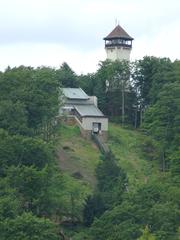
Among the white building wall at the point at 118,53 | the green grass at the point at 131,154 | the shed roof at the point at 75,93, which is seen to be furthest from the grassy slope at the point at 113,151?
the white building wall at the point at 118,53

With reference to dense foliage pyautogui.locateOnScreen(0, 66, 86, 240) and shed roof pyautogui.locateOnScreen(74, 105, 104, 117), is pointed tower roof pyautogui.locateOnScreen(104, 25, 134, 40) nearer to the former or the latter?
shed roof pyautogui.locateOnScreen(74, 105, 104, 117)

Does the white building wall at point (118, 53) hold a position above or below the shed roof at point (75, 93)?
above

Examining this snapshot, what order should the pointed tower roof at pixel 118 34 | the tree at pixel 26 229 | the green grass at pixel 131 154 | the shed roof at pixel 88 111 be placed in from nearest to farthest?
the tree at pixel 26 229 < the green grass at pixel 131 154 < the shed roof at pixel 88 111 < the pointed tower roof at pixel 118 34

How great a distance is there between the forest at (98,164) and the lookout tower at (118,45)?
4610mm

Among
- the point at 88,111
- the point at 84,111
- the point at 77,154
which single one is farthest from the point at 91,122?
the point at 77,154

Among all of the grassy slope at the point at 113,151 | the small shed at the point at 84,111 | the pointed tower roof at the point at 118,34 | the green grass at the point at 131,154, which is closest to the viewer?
the grassy slope at the point at 113,151

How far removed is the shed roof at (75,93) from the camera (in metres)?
100

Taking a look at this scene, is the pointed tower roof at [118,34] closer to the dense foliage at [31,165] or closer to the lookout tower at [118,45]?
the lookout tower at [118,45]

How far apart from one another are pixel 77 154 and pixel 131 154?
4.75 m

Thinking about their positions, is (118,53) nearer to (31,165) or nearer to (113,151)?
(113,151)

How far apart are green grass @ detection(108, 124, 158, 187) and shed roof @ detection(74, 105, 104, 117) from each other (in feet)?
5.67

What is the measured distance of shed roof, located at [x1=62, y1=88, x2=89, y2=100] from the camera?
10033 centimetres

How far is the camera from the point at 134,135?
97.7 metres

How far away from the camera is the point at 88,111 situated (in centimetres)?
9900
